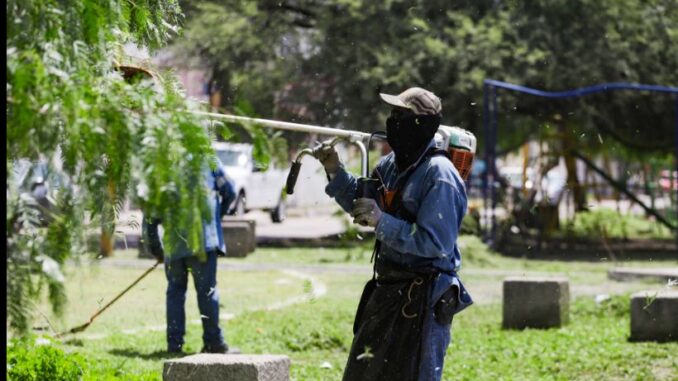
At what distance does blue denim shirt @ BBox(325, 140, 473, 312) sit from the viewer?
5848 mm

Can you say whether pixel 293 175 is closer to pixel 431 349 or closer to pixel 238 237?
pixel 431 349

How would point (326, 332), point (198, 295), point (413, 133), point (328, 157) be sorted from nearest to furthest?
point (413, 133) < point (328, 157) < point (198, 295) < point (326, 332)

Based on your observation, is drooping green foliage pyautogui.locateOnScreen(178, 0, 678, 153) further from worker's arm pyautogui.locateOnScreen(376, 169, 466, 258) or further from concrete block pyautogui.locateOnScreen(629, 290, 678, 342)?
worker's arm pyautogui.locateOnScreen(376, 169, 466, 258)

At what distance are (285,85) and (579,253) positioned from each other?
19.2 feet

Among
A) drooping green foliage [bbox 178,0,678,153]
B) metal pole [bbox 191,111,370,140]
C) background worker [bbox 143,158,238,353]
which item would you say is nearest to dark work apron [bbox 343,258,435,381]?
metal pole [bbox 191,111,370,140]

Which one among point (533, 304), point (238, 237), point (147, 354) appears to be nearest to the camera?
point (147, 354)

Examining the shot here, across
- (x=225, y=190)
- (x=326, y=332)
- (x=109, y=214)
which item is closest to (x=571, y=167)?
(x=326, y=332)

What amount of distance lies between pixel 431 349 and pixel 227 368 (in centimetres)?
159

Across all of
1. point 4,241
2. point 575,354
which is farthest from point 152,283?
point 4,241

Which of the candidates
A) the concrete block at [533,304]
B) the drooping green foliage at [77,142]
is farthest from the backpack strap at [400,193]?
the concrete block at [533,304]

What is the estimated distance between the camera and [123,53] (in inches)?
219

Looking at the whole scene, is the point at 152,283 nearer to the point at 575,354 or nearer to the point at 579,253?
the point at 575,354

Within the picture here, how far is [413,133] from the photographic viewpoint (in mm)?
6027

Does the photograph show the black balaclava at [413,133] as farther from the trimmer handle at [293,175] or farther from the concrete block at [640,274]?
the concrete block at [640,274]
